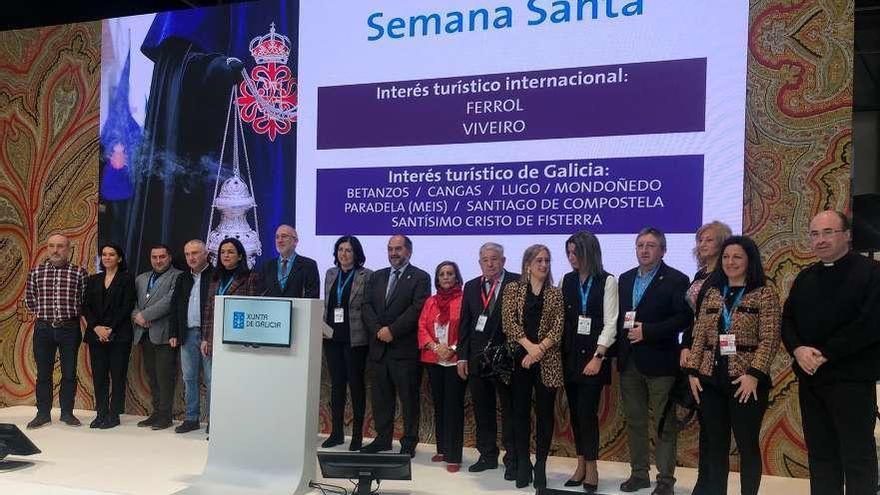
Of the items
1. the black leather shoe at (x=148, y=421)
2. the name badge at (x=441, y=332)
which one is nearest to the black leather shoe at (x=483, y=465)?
the name badge at (x=441, y=332)

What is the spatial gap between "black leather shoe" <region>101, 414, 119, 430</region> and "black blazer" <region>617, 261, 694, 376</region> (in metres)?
3.93

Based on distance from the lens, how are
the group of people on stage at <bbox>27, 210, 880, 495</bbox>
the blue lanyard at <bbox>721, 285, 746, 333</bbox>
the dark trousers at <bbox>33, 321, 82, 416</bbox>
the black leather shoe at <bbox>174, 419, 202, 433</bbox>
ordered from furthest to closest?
the dark trousers at <bbox>33, 321, 82, 416</bbox> → the black leather shoe at <bbox>174, 419, 202, 433</bbox> → the blue lanyard at <bbox>721, 285, 746, 333</bbox> → the group of people on stage at <bbox>27, 210, 880, 495</bbox>

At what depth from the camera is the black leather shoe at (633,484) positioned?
4023mm

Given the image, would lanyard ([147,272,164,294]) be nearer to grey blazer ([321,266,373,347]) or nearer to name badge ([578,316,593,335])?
grey blazer ([321,266,373,347])

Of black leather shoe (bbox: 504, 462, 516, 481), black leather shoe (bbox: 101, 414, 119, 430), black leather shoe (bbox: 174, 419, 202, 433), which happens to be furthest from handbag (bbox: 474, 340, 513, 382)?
black leather shoe (bbox: 101, 414, 119, 430)

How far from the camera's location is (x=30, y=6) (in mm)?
7203

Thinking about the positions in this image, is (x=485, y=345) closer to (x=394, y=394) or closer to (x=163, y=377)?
(x=394, y=394)

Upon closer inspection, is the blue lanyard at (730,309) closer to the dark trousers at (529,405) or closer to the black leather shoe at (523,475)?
the dark trousers at (529,405)

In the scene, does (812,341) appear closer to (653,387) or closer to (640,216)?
(653,387)

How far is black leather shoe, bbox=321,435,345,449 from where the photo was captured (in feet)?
16.4

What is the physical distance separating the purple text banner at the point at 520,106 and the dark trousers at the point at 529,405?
1800 millimetres

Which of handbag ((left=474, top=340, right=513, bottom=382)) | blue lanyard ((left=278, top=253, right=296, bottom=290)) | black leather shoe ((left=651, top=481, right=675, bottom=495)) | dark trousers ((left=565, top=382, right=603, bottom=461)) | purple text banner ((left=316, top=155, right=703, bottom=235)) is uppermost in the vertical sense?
purple text banner ((left=316, top=155, right=703, bottom=235))

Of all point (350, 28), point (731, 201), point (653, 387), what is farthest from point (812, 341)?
point (350, 28)

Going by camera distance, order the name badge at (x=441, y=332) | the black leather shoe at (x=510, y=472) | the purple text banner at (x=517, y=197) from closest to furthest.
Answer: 1. the black leather shoe at (x=510, y=472)
2. the name badge at (x=441, y=332)
3. the purple text banner at (x=517, y=197)
